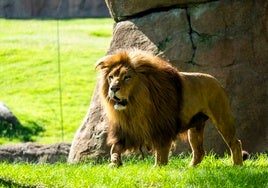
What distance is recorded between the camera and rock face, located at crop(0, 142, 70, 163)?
41.8 feet

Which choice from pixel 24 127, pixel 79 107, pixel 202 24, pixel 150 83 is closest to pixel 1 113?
pixel 24 127

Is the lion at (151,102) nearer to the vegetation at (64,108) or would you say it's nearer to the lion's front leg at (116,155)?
the lion's front leg at (116,155)

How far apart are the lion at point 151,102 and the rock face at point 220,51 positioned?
6.00 feet

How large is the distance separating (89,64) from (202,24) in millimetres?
11524

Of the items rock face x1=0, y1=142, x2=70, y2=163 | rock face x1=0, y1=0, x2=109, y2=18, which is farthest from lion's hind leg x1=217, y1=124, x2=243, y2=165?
rock face x1=0, y1=0, x2=109, y2=18

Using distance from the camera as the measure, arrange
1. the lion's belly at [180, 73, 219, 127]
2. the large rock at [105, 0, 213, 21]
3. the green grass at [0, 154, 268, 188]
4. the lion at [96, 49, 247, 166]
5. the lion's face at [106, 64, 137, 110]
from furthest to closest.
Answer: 1. the large rock at [105, 0, 213, 21]
2. the lion's belly at [180, 73, 219, 127]
3. the lion at [96, 49, 247, 166]
4. the lion's face at [106, 64, 137, 110]
5. the green grass at [0, 154, 268, 188]

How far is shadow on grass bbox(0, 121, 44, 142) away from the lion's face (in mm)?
8767

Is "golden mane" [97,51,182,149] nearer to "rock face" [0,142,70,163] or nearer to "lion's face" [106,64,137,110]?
"lion's face" [106,64,137,110]

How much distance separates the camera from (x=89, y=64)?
22.0 metres

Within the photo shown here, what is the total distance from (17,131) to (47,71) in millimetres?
4692

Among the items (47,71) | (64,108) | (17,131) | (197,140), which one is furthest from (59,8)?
(197,140)

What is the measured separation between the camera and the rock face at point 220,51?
10.5 meters

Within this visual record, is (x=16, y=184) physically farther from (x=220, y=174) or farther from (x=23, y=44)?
(x=23, y=44)

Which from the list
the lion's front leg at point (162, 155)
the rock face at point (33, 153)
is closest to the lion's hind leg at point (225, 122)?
the lion's front leg at point (162, 155)
